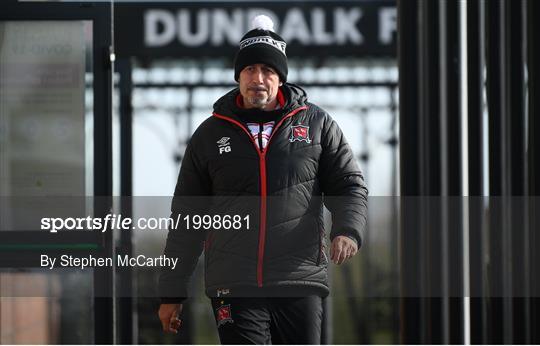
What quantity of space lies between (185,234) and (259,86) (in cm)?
54

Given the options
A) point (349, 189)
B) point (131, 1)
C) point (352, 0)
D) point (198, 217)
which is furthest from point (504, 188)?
point (131, 1)

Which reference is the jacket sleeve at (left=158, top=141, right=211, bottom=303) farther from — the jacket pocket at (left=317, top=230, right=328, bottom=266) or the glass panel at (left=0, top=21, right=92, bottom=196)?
the glass panel at (left=0, top=21, right=92, bottom=196)

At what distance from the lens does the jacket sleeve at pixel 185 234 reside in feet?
12.9

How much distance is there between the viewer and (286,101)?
395cm

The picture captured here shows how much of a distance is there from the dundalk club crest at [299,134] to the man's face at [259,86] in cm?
11

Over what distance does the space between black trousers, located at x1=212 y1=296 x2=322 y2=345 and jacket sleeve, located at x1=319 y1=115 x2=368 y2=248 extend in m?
0.24

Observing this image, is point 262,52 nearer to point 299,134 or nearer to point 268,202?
point 299,134

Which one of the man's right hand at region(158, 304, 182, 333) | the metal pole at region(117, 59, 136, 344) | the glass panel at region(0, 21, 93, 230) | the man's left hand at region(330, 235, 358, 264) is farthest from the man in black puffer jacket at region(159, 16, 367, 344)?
the metal pole at region(117, 59, 136, 344)

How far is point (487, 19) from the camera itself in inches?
202

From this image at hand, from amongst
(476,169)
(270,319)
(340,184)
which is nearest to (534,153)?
(476,169)

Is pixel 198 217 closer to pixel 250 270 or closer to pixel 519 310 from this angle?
pixel 250 270

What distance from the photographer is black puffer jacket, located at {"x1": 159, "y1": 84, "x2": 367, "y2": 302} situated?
3814 millimetres

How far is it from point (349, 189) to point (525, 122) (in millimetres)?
1402

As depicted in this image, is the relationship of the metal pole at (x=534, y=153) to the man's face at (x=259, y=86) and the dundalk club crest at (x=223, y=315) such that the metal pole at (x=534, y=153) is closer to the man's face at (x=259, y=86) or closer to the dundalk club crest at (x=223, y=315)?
the man's face at (x=259, y=86)
